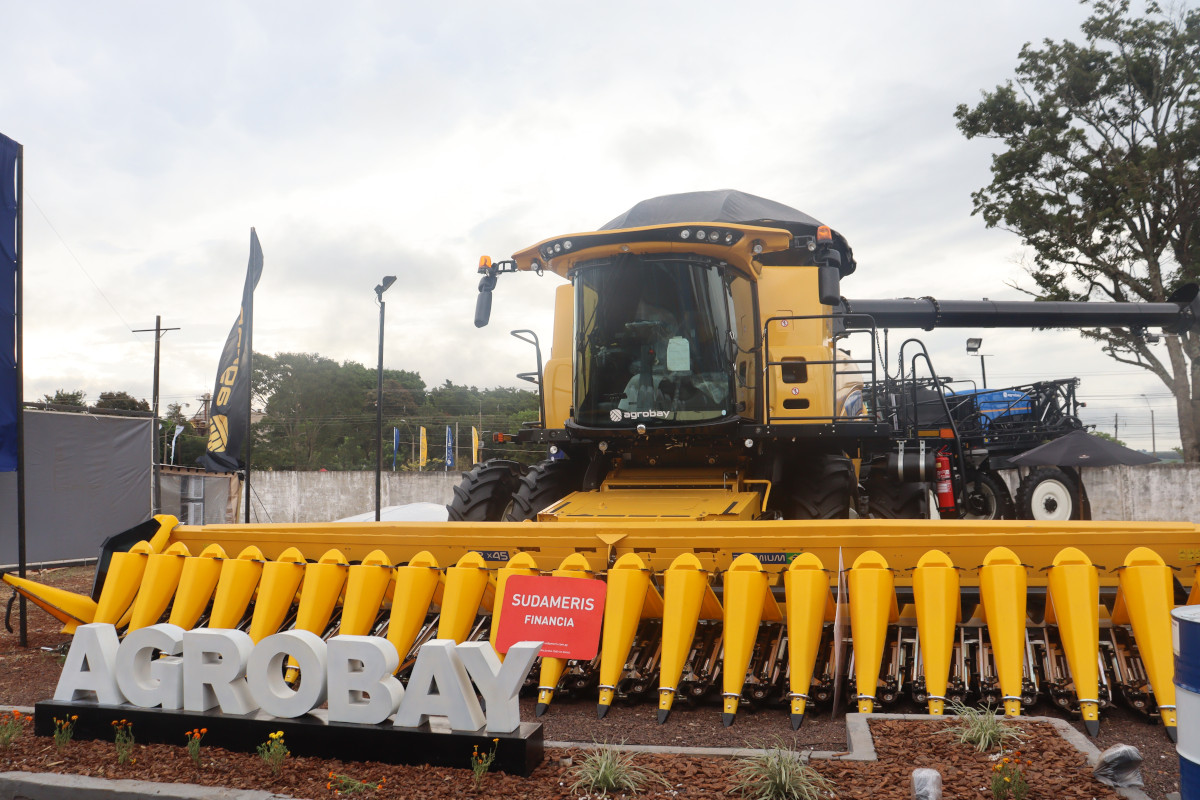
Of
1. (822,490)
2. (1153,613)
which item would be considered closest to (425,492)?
(822,490)

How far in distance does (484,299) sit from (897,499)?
418 cm

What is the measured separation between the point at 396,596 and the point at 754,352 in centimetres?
361

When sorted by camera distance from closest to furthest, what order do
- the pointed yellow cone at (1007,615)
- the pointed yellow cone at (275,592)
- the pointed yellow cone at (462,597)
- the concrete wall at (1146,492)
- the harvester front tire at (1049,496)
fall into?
the pointed yellow cone at (1007,615)
the pointed yellow cone at (462,597)
the pointed yellow cone at (275,592)
the harvester front tire at (1049,496)
the concrete wall at (1146,492)

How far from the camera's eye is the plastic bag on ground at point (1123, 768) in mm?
3182

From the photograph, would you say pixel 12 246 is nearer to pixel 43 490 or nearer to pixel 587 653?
pixel 587 653

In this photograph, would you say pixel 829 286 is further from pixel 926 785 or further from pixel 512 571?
pixel 926 785

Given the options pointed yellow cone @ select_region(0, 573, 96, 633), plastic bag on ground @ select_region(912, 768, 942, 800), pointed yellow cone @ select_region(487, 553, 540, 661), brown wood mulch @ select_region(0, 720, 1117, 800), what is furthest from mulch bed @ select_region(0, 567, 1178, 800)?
pointed yellow cone @ select_region(0, 573, 96, 633)

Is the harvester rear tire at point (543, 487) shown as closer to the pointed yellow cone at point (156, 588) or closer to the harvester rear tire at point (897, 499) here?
the pointed yellow cone at point (156, 588)

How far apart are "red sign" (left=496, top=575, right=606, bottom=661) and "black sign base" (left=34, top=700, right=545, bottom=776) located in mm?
682

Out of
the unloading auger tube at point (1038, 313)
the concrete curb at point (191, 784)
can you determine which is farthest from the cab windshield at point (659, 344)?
the unloading auger tube at point (1038, 313)

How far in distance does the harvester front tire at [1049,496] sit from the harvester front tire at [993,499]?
0.53m

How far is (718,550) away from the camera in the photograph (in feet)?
17.1

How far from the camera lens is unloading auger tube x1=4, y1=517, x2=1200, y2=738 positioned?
14.6 ft

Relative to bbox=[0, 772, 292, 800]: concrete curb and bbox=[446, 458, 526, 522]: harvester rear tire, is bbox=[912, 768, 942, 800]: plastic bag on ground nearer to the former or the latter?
bbox=[0, 772, 292, 800]: concrete curb
